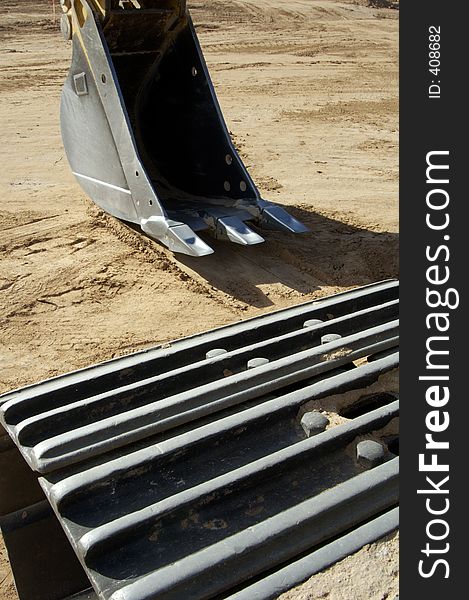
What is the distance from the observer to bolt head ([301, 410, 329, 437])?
208 cm

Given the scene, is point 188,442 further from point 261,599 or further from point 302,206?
point 302,206

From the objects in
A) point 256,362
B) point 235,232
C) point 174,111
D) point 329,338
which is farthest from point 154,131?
point 256,362

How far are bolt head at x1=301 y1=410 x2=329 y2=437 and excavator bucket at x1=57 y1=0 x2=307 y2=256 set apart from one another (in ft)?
9.00

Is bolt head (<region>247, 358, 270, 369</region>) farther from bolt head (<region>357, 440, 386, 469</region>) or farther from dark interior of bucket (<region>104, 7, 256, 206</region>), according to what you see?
dark interior of bucket (<region>104, 7, 256, 206</region>)

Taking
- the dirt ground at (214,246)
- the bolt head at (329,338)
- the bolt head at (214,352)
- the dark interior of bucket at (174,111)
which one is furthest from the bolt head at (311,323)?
the dark interior of bucket at (174,111)

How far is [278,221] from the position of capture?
5227 mm

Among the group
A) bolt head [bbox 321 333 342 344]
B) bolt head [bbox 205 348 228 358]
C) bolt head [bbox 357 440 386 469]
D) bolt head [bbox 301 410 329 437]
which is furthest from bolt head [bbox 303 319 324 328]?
bolt head [bbox 357 440 386 469]

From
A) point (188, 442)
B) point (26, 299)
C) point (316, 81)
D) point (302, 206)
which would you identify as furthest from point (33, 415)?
point (316, 81)

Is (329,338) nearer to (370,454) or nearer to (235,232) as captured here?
(370,454)

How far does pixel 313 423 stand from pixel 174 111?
14.6 ft

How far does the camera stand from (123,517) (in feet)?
5.72

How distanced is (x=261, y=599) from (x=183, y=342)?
1.22 meters

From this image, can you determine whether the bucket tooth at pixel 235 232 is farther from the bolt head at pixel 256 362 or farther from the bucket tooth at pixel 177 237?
the bolt head at pixel 256 362

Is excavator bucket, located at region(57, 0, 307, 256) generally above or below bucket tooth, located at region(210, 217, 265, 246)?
above
